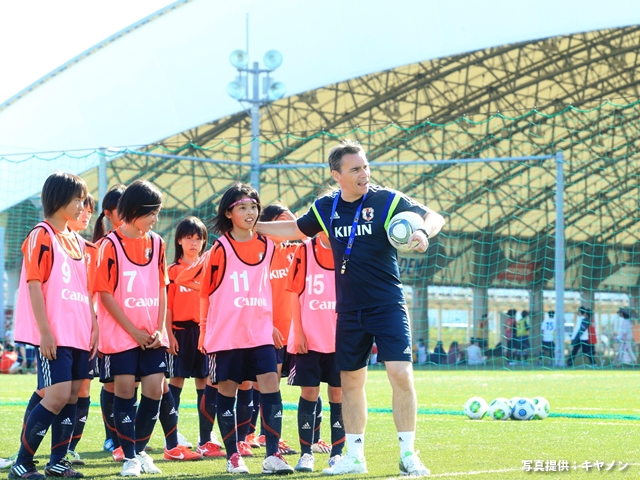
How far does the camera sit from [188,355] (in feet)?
24.2

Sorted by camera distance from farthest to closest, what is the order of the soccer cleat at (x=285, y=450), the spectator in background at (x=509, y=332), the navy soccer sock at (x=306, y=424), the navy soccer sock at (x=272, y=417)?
the spectator in background at (x=509, y=332)
the soccer cleat at (x=285, y=450)
the navy soccer sock at (x=306, y=424)
the navy soccer sock at (x=272, y=417)

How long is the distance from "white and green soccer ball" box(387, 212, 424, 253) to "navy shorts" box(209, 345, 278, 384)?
1.11 meters

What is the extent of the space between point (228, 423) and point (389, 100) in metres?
27.7

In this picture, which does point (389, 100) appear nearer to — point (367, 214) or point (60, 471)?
point (367, 214)

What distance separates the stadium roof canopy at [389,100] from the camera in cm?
2783

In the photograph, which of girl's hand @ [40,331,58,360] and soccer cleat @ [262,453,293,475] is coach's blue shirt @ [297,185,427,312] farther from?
girl's hand @ [40,331,58,360]

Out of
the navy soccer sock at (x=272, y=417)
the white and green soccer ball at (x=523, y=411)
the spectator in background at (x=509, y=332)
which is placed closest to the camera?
the navy soccer sock at (x=272, y=417)

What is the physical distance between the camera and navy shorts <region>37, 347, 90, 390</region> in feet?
16.9

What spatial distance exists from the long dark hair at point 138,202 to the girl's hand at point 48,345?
0.90 metres

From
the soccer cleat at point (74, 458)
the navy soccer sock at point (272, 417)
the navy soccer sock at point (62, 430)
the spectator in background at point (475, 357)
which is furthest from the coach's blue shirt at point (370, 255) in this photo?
the spectator in background at point (475, 357)

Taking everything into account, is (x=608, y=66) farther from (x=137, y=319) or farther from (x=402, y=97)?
(x=137, y=319)

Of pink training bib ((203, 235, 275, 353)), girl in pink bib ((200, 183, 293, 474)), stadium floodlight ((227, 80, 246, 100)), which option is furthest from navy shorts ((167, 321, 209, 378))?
stadium floodlight ((227, 80, 246, 100))

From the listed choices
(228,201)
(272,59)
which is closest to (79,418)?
(228,201)

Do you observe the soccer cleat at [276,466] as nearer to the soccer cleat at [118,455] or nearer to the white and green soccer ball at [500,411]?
the soccer cleat at [118,455]
